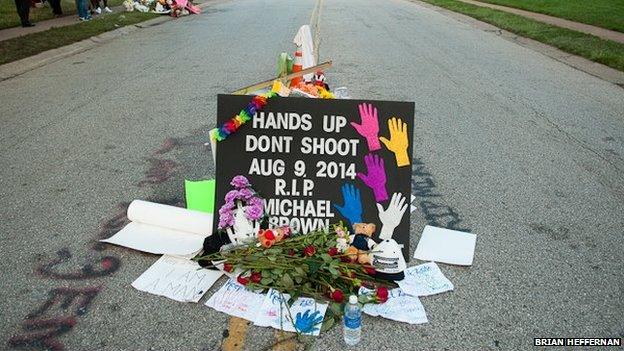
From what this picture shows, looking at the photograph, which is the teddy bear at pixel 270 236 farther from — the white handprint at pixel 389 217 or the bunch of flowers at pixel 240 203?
the white handprint at pixel 389 217

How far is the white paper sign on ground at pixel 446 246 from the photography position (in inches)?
131

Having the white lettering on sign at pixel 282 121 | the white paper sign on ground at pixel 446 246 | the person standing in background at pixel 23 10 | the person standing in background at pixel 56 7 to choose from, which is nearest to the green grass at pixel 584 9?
the white paper sign on ground at pixel 446 246

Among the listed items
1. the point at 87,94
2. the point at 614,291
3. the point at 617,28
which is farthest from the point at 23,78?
the point at 617,28

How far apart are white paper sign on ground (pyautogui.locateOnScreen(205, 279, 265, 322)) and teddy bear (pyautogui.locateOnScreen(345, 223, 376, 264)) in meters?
0.55

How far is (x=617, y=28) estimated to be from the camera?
42.9 ft

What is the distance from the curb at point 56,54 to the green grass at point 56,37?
14 centimetres

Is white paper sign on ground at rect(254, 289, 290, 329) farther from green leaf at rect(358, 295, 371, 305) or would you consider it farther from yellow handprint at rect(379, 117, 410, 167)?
yellow handprint at rect(379, 117, 410, 167)

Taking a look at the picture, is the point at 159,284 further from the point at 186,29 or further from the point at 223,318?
the point at 186,29

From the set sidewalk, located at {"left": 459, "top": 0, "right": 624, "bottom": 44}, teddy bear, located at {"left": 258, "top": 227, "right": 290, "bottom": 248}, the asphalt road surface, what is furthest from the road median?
teddy bear, located at {"left": 258, "top": 227, "right": 290, "bottom": 248}

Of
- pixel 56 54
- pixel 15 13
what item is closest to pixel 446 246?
pixel 56 54

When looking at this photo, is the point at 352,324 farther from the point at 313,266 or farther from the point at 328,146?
the point at 328,146

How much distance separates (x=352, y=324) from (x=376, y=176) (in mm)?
996

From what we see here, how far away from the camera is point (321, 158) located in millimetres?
3285

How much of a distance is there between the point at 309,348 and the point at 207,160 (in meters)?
2.71
